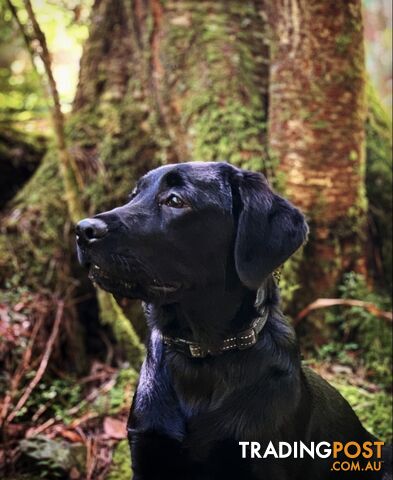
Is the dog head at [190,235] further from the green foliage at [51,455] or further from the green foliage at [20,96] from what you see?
the green foliage at [20,96]

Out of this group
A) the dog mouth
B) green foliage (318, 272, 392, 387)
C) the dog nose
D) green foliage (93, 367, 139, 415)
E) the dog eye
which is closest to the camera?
the dog nose

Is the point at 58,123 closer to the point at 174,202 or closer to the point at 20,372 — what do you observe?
the point at 20,372

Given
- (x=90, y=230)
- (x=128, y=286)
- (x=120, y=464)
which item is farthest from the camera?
(x=120, y=464)

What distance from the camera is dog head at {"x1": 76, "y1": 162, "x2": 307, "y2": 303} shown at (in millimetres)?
2438

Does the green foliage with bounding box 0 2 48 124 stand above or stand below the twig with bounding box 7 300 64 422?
above

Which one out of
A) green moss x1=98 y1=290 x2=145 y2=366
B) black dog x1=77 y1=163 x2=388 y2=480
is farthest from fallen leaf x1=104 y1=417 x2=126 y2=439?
black dog x1=77 y1=163 x2=388 y2=480

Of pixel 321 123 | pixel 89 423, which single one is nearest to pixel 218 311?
pixel 89 423

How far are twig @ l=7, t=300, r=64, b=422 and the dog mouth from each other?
174 cm

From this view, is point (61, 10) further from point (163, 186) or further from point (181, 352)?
point (181, 352)

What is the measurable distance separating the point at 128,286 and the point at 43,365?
82.0 inches

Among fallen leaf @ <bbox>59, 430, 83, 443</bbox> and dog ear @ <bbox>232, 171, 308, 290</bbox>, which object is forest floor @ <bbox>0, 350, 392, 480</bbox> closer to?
fallen leaf @ <bbox>59, 430, 83, 443</bbox>

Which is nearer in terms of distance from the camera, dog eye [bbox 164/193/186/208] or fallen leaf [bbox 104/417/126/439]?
dog eye [bbox 164/193/186/208]

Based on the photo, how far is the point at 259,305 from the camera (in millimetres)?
2678

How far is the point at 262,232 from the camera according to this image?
256 cm
